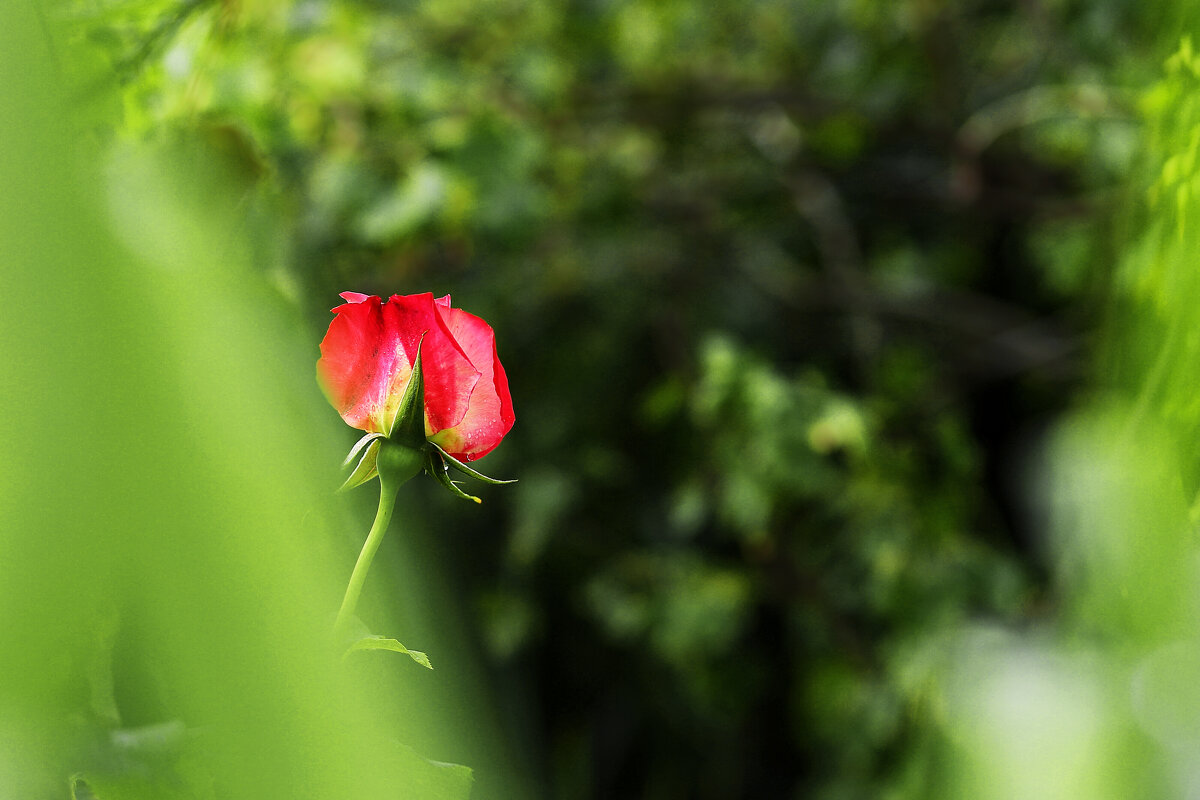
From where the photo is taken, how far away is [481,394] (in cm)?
13

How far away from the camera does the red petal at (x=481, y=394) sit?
0.13 metres

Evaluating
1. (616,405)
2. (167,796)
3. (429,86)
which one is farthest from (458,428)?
(616,405)

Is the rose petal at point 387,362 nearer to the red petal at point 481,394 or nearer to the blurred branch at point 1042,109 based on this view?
the red petal at point 481,394

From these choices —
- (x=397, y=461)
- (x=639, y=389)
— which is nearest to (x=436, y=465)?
(x=397, y=461)

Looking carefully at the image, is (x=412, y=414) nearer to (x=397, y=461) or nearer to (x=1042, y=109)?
(x=397, y=461)

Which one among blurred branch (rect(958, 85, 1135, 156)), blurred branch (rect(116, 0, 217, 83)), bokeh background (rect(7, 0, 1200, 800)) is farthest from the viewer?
blurred branch (rect(958, 85, 1135, 156))

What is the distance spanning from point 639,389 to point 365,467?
3.50 ft

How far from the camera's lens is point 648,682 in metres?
1.15

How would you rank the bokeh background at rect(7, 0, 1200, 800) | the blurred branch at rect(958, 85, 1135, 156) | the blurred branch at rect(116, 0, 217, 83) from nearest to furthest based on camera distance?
the bokeh background at rect(7, 0, 1200, 800), the blurred branch at rect(116, 0, 217, 83), the blurred branch at rect(958, 85, 1135, 156)

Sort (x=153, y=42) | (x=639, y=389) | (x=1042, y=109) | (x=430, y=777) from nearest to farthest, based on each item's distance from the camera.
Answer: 1. (x=430, y=777)
2. (x=153, y=42)
3. (x=1042, y=109)
4. (x=639, y=389)

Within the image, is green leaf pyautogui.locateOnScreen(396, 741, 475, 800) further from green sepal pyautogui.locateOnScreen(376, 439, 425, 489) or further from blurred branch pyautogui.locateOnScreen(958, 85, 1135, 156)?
blurred branch pyautogui.locateOnScreen(958, 85, 1135, 156)

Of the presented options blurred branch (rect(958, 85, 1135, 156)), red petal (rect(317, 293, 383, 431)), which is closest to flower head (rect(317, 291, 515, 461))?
red petal (rect(317, 293, 383, 431))

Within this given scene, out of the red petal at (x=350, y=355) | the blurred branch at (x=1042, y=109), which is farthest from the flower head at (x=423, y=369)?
the blurred branch at (x=1042, y=109)

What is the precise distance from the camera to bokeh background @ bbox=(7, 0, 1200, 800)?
6 cm
